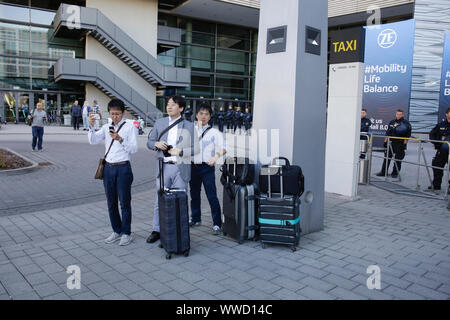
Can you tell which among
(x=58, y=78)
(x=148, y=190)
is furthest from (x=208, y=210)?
(x=58, y=78)

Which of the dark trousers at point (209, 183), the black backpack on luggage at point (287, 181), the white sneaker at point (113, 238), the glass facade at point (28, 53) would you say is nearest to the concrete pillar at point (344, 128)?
the black backpack on luggage at point (287, 181)

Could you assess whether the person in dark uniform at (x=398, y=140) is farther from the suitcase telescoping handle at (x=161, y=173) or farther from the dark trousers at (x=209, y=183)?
the suitcase telescoping handle at (x=161, y=173)

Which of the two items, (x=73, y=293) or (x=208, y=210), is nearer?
(x=73, y=293)

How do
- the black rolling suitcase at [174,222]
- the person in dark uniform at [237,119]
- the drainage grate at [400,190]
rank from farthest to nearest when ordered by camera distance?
1. the person in dark uniform at [237,119]
2. the drainage grate at [400,190]
3. the black rolling suitcase at [174,222]

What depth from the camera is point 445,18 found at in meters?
19.0

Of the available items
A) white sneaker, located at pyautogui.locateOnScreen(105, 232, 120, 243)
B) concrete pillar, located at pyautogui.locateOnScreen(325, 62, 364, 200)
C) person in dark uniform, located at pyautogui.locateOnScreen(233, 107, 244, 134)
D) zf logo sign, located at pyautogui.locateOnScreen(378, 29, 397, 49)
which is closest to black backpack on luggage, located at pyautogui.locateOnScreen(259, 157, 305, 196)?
white sneaker, located at pyautogui.locateOnScreen(105, 232, 120, 243)

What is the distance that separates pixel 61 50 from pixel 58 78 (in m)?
4.47

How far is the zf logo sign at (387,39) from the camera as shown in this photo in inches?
651

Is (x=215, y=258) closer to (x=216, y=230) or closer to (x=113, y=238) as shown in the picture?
(x=216, y=230)

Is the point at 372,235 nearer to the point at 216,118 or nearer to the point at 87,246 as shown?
the point at 87,246

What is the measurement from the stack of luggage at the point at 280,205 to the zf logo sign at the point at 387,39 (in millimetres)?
14109

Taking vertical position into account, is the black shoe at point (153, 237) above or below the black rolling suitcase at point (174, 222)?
below

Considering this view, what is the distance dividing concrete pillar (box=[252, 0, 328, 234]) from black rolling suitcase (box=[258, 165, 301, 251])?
0.66m

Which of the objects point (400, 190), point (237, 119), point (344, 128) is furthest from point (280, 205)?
point (237, 119)
